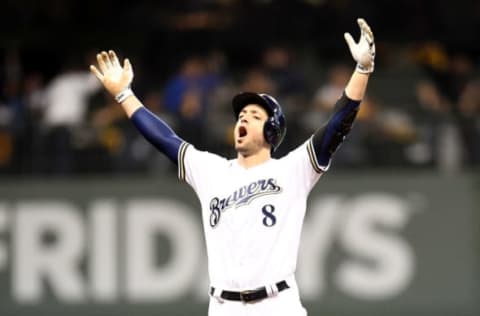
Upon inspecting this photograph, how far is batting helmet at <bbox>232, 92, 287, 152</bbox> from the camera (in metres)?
6.62

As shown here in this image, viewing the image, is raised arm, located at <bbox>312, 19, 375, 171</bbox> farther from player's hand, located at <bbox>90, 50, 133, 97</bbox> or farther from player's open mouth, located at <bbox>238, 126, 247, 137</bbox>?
player's hand, located at <bbox>90, 50, 133, 97</bbox>

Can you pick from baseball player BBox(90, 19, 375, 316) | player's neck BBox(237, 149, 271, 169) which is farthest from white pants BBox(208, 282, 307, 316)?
player's neck BBox(237, 149, 271, 169)

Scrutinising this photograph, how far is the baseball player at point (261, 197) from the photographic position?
6379 mm

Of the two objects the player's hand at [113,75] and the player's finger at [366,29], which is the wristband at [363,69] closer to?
the player's finger at [366,29]

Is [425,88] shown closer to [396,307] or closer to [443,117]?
[443,117]

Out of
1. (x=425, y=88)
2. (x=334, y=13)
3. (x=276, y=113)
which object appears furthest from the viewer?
(x=334, y=13)

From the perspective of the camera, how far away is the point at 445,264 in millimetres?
12523

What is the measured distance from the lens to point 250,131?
6.57 meters

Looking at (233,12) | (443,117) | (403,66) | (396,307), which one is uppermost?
(233,12)

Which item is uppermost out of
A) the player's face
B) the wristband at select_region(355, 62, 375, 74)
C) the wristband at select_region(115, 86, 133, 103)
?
the wristband at select_region(115, 86, 133, 103)

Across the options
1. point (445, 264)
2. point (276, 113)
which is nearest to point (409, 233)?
point (445, 264)

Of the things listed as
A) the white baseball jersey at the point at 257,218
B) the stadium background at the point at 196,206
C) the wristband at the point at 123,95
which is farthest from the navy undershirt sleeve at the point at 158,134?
the stadium background at the point at 196,206

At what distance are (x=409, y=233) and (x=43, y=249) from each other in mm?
3726

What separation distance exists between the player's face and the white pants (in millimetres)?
765
